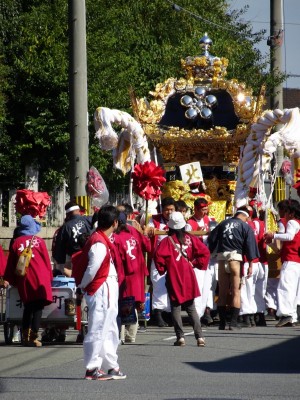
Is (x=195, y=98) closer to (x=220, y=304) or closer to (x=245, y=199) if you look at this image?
(x=245, y=199)

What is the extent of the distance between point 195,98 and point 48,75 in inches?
271

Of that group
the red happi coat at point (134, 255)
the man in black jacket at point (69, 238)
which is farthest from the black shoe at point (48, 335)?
the red happi coat at point (134, 255)

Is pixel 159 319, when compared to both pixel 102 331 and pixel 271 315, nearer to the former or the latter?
pixel 271 315

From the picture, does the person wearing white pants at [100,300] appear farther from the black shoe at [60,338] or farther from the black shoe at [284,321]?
the black shoe at [284,321]

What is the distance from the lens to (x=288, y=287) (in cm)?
1964

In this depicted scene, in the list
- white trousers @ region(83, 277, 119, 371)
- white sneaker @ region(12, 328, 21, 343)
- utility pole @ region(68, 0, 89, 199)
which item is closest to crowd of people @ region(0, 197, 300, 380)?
white trousers @ region(83, 277, 119, 371)

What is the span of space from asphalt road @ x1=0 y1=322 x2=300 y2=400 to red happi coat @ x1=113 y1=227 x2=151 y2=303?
66 cm

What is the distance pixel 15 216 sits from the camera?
3222cm

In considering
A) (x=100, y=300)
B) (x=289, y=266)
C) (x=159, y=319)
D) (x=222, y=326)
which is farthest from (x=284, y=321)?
(x=100, y=300)

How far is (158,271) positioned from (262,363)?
2.81 m

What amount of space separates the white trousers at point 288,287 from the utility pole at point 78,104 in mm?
3392

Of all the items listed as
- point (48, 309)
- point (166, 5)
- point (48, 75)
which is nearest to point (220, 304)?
point (48, 309)

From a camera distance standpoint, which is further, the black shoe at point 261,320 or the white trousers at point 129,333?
the black shoe at point 261,320

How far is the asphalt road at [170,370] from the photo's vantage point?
1123 centimetres
